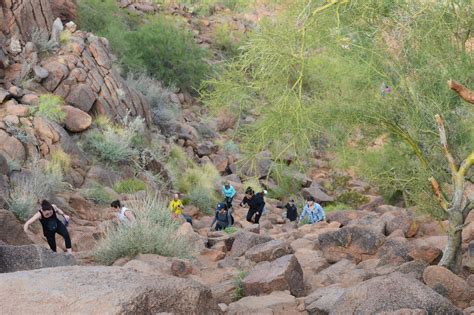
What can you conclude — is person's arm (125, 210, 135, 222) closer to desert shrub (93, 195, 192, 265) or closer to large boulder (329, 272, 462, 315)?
desert shrub (93, 195, 192, 265)

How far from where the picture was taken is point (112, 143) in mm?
18422

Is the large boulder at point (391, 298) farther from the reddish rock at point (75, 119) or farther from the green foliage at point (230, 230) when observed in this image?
the reddish rock at point (75, 119)

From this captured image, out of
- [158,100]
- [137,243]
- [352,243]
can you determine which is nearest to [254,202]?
[352,243]

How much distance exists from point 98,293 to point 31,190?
884cm

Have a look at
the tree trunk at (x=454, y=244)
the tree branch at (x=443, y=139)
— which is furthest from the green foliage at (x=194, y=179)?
the tree branch at (x=443, y=139)

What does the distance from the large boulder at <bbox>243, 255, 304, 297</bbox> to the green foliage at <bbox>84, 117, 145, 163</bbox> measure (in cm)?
1055

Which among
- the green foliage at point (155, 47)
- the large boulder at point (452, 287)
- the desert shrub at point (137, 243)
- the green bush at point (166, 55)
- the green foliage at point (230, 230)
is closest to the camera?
the large boulder at point (452, 287)

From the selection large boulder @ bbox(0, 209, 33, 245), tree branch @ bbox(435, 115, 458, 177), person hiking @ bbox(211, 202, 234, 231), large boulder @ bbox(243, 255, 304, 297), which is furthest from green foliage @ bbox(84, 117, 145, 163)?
tree branch @ bbox(435, 115, 458, 177)

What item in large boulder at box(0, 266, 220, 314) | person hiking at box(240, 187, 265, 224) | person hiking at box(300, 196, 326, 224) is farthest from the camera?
person hiking at box(300, 196, 326, 224)

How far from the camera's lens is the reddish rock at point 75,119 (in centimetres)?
1825

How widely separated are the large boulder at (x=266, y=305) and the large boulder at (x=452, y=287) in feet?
5.44

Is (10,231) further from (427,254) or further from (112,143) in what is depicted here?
(112,143)

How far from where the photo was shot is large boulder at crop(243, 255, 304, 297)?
26.3 ft

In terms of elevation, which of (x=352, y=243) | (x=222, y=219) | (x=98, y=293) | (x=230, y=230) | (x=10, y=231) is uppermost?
(x=98, y=293)
